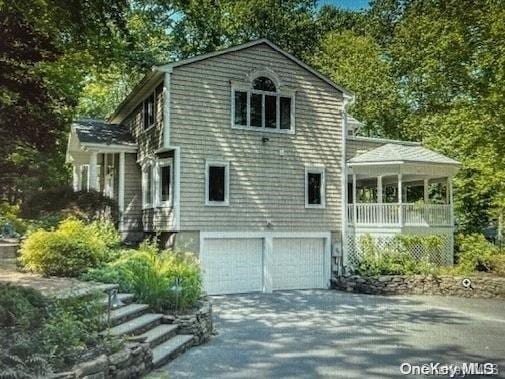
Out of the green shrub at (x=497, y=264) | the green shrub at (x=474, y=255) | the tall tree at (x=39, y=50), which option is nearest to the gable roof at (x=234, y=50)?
the tall tree at (x=39, y=50)

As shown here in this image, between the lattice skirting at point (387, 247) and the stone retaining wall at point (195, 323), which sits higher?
the lattice skirting at point (387, 247)

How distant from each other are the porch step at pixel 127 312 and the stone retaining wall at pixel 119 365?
3.28 ft

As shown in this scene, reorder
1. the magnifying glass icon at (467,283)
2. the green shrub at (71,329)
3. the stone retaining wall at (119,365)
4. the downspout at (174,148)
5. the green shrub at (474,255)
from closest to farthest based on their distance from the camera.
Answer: the stone retaining wall at (119,365) → the green shrub at (71,329) → the downspout at (174,148) → the magnifying glass icon at (467,283) → the green shrub at (474,255)

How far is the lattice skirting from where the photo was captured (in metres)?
17.8

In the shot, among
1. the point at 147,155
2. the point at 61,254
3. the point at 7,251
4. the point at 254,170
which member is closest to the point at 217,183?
the point at 254,170

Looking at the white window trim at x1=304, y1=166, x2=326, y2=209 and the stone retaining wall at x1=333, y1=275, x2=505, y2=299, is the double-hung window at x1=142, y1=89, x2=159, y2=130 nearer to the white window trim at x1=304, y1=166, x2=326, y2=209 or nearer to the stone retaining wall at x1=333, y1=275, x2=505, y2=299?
the white window trim at x1=304, y1=166, x2=326, y2=209

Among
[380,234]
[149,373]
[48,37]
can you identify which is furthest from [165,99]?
[149,373]

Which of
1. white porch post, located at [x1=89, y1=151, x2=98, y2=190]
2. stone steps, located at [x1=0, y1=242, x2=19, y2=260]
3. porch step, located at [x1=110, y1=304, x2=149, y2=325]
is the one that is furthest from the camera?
white porch post, located at [x1=89, y1=151, x2=98, y2=190]

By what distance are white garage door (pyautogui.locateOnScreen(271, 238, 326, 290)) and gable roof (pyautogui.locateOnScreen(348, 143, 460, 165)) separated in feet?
10.9

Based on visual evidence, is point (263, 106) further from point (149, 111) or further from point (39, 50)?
point (39, 50)

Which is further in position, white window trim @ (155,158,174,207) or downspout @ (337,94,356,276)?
downspout @ (337,94,356,276)

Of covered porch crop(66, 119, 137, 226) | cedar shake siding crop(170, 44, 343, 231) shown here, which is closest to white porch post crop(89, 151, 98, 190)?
covered porch crop(66, 119, 137, 226)

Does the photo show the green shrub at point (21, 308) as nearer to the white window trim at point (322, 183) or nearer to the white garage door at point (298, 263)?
the white garage door at point (298, 263)

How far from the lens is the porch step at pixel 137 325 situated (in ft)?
24.0
